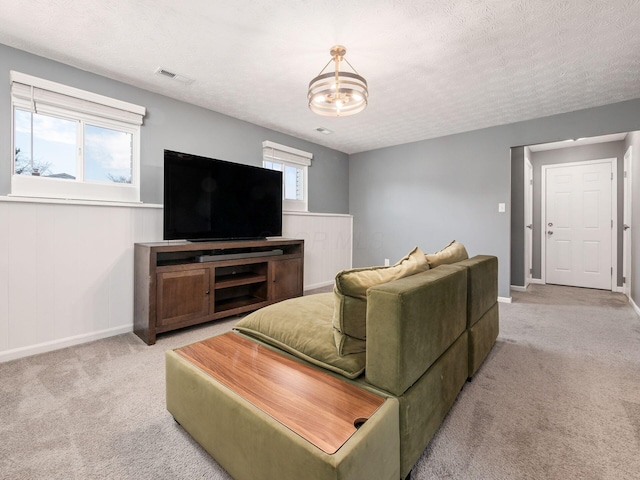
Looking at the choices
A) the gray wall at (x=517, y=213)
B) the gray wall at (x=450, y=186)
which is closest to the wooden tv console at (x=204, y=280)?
the gray wall at (x=450, y=186)

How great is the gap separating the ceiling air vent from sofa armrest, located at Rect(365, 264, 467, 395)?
2.64 meters

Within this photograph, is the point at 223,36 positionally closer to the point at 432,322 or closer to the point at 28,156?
the point at 28,156

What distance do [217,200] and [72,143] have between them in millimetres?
1243

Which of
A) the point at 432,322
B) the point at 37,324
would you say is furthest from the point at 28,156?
the point at 432,322

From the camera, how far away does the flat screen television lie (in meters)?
2.75

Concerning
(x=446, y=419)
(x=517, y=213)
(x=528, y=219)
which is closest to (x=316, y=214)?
(x=517, y=213)

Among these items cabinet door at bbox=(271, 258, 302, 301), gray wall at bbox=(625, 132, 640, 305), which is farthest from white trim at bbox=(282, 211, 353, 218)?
gray wall at bbox=(625, 132, 640, 305)

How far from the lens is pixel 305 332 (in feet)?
4.68

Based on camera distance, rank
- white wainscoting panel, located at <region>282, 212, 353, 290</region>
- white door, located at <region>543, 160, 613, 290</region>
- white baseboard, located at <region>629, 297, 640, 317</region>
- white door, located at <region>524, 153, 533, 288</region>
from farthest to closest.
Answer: white door, located at <region>524, 153, 533, 288</region>
white door, located at <region>543, 160, 613, 290</region>
white wainscoting panel, located at <region>282, 212, 353, 290</region>
white baseboard, located at <region>629, 297, 640, 317</region>

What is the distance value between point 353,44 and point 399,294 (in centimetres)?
197

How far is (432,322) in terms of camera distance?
1.26 metres

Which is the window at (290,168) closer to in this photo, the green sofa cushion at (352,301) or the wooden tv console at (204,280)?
the wooden tv console at (204,280)

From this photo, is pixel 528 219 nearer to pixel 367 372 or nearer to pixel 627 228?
pixel 627 228

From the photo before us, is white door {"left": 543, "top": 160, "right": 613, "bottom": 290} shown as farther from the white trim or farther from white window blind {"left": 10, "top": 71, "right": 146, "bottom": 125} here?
white window blind {"left": 10, "top": 71, "right": 146, "bottom": 125}
